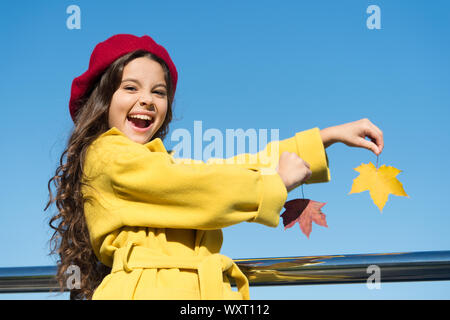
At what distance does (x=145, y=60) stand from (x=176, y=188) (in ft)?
1.80

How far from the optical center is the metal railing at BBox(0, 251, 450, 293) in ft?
4.35

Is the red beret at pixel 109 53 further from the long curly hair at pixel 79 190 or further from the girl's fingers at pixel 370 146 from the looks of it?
the girl's fingers at pixel 370 146

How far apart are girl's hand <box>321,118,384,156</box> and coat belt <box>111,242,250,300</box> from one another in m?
0.55

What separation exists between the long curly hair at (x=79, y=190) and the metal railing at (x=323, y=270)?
0.35 feet

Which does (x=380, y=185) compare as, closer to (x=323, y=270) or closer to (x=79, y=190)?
(x=323, y=270)

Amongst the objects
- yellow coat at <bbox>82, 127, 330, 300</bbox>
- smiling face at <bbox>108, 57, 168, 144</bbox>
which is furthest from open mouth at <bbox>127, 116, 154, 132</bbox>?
yellow coat at <bbox>82, 127, 330, 300</bbox>

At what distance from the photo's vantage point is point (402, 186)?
142cm

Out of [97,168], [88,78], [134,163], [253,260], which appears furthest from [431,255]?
[88,78]

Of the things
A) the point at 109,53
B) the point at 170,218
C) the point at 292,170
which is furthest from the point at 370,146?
the point at 109,53

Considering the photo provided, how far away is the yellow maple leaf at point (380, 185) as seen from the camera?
141 cm

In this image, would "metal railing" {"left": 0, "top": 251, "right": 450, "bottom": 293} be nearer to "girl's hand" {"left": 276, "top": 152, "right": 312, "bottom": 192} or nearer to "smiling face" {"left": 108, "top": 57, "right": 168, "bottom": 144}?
"girl's hand" {"left": 276, "top": 152, "right": 312, "bottom": 192}

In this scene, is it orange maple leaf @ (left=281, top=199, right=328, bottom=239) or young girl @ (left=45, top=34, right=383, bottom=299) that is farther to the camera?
orange maple leaf @ (left=281, top=199, right=328, bottom=239)

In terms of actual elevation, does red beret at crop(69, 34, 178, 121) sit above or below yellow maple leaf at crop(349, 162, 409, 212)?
above
